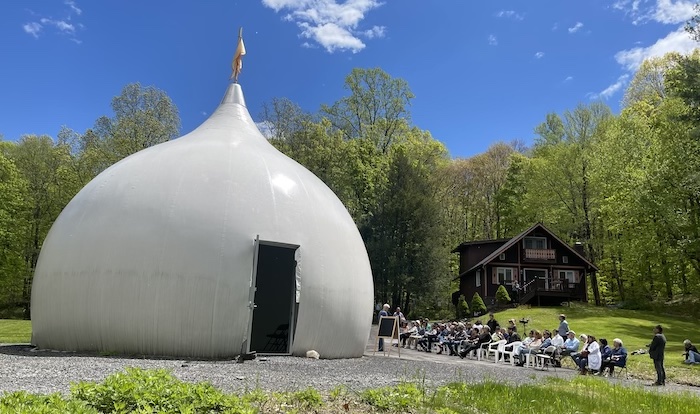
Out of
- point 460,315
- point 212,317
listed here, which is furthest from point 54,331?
point 460,315

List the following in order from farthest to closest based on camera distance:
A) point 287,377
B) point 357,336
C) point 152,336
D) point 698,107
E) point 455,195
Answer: point 455,195
point 698,107
point 357,336
point 152,336
point 287,377

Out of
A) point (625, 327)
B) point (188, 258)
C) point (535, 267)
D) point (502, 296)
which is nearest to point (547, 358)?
point (188, 258)

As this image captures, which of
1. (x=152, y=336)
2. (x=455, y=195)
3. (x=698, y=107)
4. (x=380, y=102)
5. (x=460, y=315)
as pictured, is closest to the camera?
(x=152, y=336)

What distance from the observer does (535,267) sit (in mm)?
39188

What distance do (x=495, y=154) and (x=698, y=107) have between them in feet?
104

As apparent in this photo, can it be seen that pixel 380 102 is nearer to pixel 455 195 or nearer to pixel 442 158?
pixel 442 158

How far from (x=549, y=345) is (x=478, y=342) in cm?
259

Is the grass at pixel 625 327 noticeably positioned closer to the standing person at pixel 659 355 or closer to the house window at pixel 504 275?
the standing person at pixel 659 355

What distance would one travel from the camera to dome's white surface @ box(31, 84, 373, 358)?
35.3ft

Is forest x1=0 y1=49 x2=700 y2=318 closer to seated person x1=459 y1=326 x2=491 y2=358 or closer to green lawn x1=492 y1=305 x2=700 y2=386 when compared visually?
green lawn x1=492 y1=305 x2=700 y2=386

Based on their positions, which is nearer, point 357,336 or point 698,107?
point 357,336

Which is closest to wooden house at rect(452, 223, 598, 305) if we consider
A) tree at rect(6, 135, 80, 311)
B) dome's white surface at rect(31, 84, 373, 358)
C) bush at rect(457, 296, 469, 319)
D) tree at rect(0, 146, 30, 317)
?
bush at rect(457, 296, 469, 319)

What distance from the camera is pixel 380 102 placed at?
46.7 meters

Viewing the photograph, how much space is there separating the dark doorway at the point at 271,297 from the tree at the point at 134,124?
2142cm
